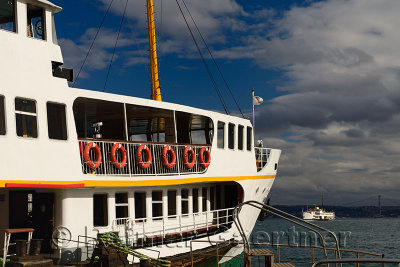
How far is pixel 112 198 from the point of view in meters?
17.6

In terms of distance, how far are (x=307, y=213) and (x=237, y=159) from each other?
144710 millimetres

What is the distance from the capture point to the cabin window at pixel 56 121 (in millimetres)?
15234

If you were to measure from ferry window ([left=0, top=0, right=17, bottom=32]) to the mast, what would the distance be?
11709 mm

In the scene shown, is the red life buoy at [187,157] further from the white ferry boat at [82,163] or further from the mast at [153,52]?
the mast at [153,52]

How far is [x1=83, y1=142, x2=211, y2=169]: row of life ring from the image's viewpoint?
16105 millimetres

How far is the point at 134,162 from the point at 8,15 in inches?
257

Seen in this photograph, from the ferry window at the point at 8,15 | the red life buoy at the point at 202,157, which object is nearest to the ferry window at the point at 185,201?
the red life buoy at the point at 202,157

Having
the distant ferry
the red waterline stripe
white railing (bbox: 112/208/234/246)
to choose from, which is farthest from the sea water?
the distant ferry

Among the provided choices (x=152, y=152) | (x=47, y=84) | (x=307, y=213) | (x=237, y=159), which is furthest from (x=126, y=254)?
(x=307, y=213)

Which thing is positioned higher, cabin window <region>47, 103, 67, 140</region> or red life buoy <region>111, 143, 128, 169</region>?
cabin window <region>47, 103, 67, 140</region>

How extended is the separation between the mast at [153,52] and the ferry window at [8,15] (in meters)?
11.7

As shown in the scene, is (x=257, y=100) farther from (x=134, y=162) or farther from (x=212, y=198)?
(x=134, y=162)

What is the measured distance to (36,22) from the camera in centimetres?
1568

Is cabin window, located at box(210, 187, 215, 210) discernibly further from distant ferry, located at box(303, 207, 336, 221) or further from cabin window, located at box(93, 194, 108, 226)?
distant ferry, located at box(303, 207, 336, 221)
